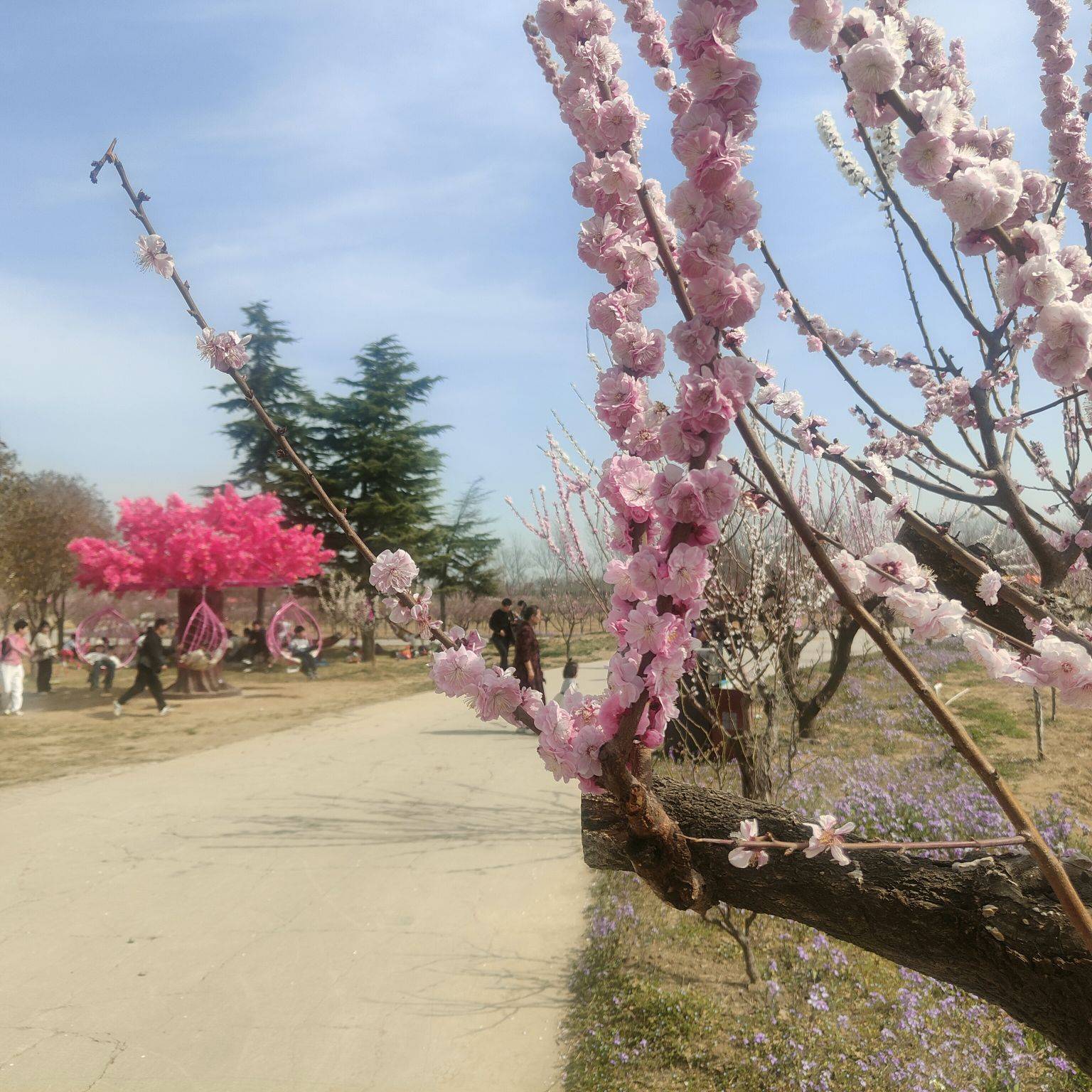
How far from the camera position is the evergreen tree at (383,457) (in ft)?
89.2

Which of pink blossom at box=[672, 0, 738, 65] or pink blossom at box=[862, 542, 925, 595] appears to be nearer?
pink blossom at box=[672, 0, 738, 65]

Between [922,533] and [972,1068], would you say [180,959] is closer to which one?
[972,1068]

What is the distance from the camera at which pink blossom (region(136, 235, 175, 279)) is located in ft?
4.88

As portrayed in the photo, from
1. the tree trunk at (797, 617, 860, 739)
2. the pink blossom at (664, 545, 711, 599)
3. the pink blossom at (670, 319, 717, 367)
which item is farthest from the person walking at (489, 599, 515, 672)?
the pink blossom at (670, 319, 717, 367)

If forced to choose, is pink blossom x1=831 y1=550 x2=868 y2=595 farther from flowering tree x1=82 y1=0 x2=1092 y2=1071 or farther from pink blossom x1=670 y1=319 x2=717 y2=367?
pink blossom x1=670 y1=319 x2=717 y2=367

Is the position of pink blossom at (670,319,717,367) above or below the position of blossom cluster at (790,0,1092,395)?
below

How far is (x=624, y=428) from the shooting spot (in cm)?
122

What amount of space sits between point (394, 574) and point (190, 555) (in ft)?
50.0

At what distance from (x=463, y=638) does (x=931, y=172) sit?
1.15m

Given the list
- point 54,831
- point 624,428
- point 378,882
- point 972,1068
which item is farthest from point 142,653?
point 624,428

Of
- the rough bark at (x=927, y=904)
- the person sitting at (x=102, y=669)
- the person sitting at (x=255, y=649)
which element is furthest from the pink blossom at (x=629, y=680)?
the person sitting at (x=255, y=649)

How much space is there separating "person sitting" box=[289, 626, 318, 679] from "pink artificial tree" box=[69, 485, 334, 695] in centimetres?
307

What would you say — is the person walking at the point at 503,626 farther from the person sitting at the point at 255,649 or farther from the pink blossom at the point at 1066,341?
the pink blossom at the point at 1066,341

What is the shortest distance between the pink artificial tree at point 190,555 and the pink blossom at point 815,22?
52.4ft
